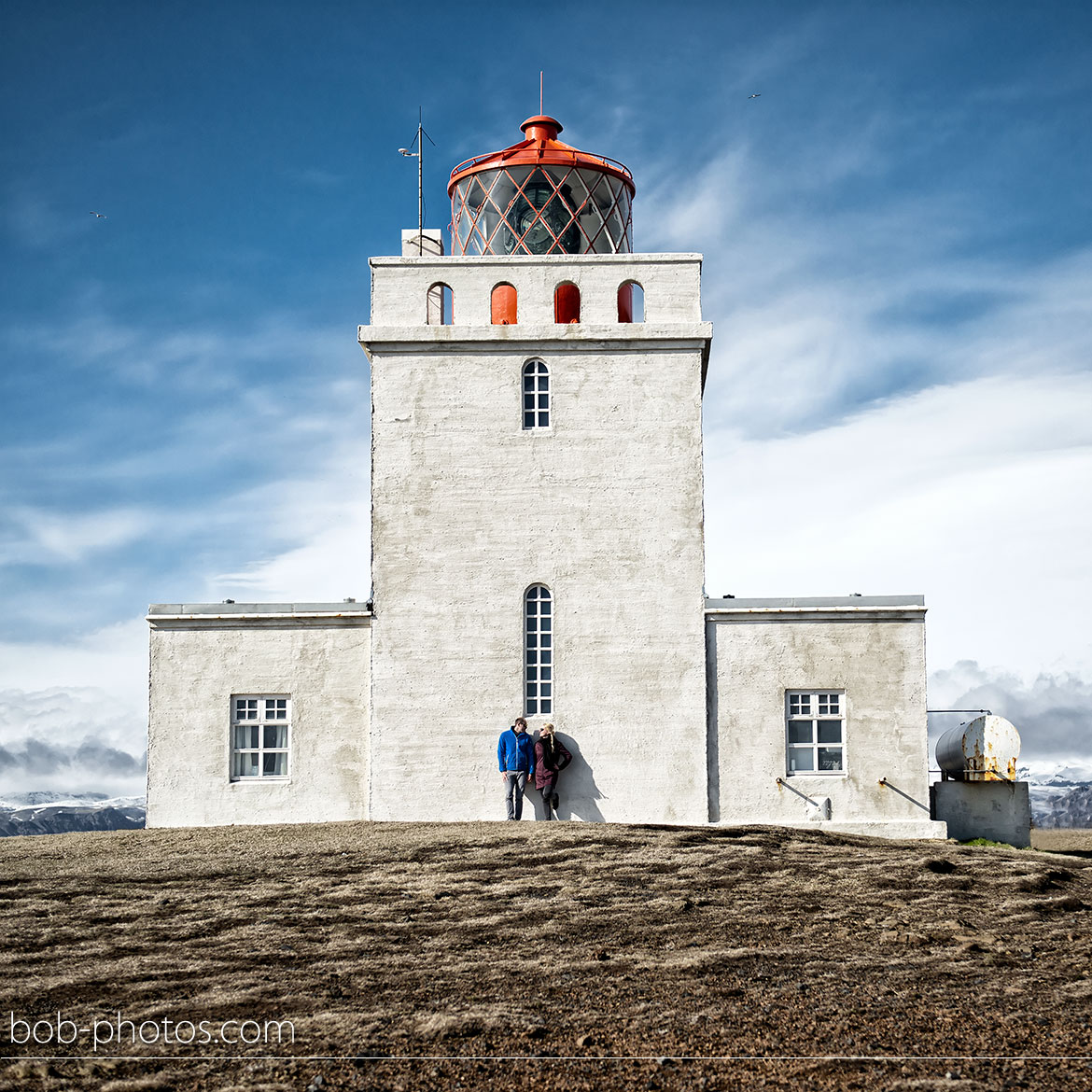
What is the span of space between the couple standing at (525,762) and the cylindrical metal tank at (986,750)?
7.25 meters

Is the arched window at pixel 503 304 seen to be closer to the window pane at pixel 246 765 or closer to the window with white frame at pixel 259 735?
the window with white frame at pixel 259 735

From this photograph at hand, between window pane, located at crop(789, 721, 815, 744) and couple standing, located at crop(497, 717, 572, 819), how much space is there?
333 centimetres

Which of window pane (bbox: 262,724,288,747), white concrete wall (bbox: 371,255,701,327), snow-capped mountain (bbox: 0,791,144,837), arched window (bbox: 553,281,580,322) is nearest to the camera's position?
window pane (bbox: 262,724,288,747)

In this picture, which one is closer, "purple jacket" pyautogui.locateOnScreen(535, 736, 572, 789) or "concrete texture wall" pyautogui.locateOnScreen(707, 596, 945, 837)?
"purple jacket" pyautogui.locateOnScreen(535, 736, 572, 789)

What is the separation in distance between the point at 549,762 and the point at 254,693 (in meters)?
4.53

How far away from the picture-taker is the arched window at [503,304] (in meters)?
19.0

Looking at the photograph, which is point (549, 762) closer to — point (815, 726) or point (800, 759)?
point (800, 759)

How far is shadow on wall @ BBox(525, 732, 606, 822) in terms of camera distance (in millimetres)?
17188

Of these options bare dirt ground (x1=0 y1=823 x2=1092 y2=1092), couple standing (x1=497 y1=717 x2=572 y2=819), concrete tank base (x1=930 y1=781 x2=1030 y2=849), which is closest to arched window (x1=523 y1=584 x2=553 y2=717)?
couple standing (x1=497 y1=717 x2=572 y2=819)

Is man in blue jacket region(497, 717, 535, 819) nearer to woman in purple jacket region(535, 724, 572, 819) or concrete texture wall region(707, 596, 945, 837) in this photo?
woman in purple jacket region(535, 724, 572, 819)

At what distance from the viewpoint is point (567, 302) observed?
Answer: 61.8 ft

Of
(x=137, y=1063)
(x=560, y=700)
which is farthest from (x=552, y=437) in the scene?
(x=137, y=1063)

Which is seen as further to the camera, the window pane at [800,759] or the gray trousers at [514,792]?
the window pane at [800,759]

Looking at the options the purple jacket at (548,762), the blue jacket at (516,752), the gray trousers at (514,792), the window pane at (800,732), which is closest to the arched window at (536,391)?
the blue jacket at (516,752)
